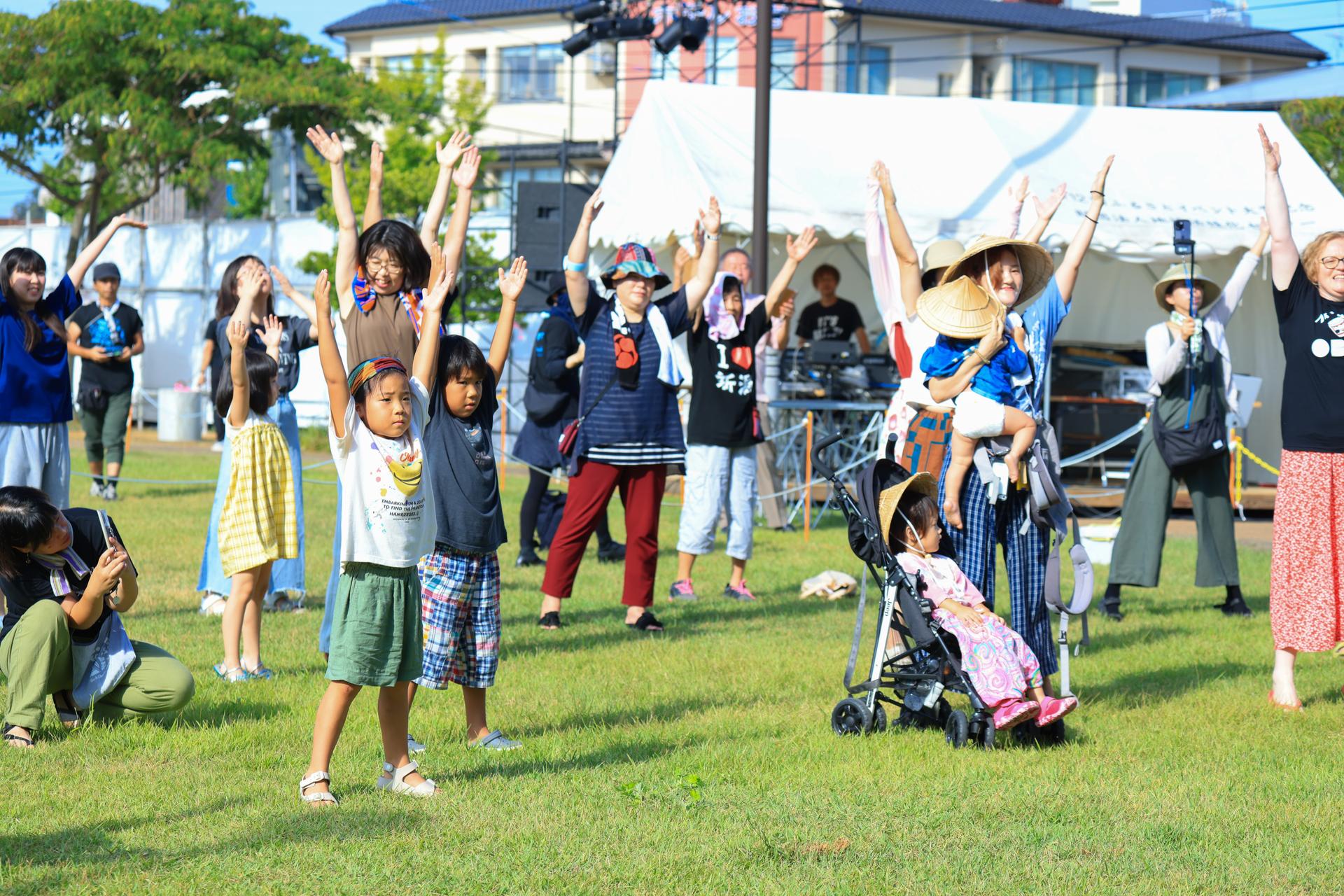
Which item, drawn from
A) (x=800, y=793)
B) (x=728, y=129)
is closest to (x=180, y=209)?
(x=728, y=129)

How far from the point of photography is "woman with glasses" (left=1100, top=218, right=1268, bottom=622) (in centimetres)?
927

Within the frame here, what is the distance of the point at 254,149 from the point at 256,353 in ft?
76.1

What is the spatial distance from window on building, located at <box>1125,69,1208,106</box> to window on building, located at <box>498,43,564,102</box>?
17.0m

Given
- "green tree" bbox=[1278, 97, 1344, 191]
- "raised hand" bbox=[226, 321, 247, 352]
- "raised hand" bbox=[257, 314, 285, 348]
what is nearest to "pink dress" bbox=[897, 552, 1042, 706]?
"raised hand" bbox=[226, 321, 247, 352]

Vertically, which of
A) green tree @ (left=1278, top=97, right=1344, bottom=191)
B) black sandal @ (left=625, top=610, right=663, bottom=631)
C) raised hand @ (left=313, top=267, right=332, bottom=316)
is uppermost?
green tree @ (left=1278, top=97, right=1344, bottom=191)

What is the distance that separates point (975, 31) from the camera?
41.7 m

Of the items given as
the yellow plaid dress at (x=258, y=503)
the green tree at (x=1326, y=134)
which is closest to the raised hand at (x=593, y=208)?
the yellow plaid dress at (x=258, y=503)

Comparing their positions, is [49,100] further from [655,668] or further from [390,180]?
[655,668]

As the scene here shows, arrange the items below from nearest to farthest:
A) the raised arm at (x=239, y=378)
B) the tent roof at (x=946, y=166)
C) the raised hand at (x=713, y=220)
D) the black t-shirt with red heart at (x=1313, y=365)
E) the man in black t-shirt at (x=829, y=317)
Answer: the raised arm at (x=239, y=378)
the black t-shirt with red heart at (x=1313, y=365)
the raised hand at (x=713, y=220)
the tent roof at (x=946, y=166)
the man in black t-shirt at (x=829, y=317)

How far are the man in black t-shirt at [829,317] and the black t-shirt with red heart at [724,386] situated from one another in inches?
223

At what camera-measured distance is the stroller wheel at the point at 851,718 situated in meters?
5.88

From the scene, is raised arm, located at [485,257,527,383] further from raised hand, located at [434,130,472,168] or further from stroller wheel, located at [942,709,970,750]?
stroller wheel, located at [942,709,970,750]

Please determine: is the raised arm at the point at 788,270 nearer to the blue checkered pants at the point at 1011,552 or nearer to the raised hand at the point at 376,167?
the blue checkered pants at the point at 1011,552

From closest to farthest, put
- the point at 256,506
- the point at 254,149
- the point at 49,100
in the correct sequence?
1. the point at 256,506
2. the point at 49,100
3. the point at 254,149
